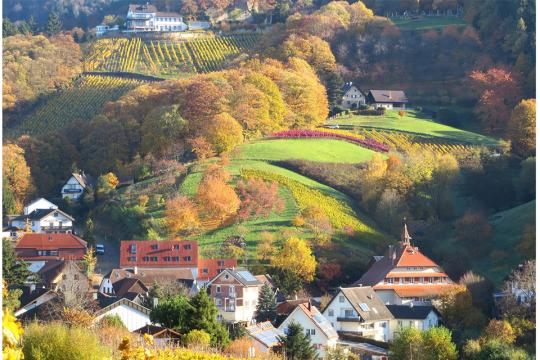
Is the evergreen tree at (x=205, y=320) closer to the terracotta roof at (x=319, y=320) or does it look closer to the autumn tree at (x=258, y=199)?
the terracotta roof at (x=319, y=320)

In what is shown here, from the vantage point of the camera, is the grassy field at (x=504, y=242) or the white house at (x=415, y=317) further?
the grassy field at (x=504, y=242)

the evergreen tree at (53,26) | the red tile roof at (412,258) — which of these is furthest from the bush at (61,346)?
the evergreen tree at (53,26)

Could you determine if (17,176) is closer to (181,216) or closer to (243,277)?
(181,216)

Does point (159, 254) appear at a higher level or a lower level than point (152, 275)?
higher

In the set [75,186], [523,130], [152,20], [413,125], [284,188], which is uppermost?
[152,20]

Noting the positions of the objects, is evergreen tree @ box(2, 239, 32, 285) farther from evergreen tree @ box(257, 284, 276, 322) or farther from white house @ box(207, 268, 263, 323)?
evergreen tree @ box(257, 284, 276, 322)

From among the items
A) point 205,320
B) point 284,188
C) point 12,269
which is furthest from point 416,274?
point 205,320

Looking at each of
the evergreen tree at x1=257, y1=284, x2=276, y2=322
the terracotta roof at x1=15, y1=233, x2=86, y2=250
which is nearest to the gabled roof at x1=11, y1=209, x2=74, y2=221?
the terracotta roof at x1=15, y1=233, x2=86, y2=250
